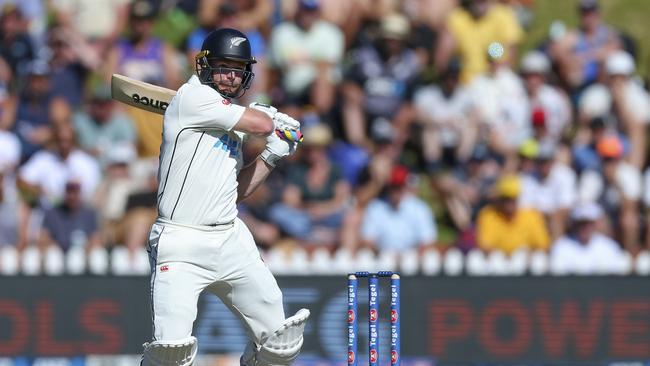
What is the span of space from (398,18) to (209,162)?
7.71 m

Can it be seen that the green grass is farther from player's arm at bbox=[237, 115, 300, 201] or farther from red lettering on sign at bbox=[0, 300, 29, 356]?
player's arm at bbox=[237, 115, 300, 201]

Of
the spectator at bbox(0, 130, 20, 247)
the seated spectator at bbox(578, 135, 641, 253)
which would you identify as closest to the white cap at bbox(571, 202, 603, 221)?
the seated spectator at bbox(578, 135, 641, 253)

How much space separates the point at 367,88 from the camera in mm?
15000

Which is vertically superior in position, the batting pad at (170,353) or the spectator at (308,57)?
the spectator at (308,57)

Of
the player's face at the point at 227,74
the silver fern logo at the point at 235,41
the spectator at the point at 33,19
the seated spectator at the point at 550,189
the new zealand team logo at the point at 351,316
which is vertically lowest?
the new zealand team logo at the point at 351,316

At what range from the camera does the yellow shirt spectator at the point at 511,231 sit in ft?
44.7

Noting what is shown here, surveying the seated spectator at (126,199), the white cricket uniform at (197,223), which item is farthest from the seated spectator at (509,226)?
the white cricket uniform at (197,223)

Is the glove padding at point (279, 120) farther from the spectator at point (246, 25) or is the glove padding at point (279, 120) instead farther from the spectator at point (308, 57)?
the spectator at point (308, 57)

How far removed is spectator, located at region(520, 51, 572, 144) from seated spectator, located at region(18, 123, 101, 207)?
4626mm

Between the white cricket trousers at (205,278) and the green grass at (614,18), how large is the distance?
916cm

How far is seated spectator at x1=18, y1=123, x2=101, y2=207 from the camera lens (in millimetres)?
13836

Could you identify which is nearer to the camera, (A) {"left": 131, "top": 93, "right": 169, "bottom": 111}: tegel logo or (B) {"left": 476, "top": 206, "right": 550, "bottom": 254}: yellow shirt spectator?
(A) {"left": 131, "top": 93, "right": 169, "bottom": 111}: tegel logo

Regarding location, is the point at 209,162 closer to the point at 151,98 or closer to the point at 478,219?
the point at 151,98

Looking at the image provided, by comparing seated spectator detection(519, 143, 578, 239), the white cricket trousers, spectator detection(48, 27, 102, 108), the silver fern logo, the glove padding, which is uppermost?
spectator detection(48, 27, 102, 108)
